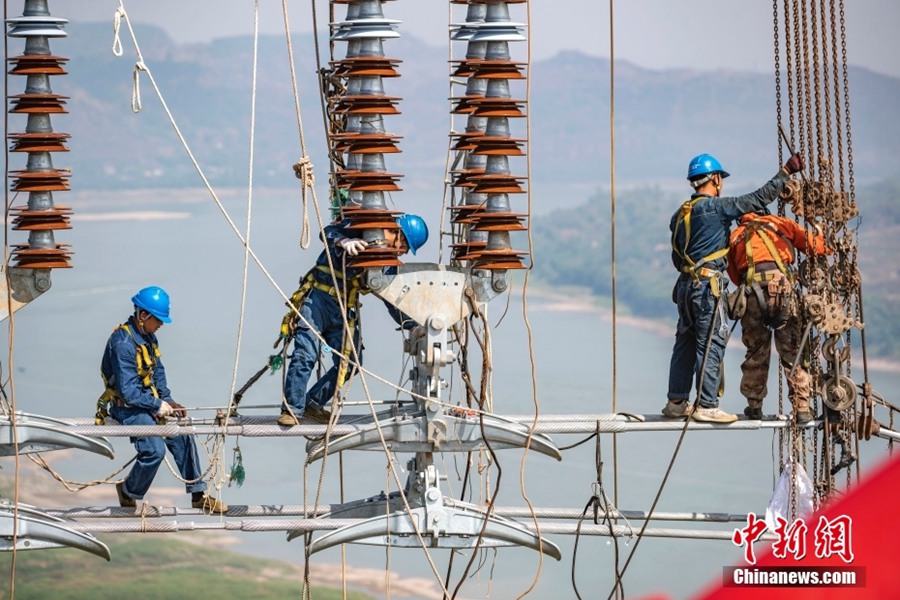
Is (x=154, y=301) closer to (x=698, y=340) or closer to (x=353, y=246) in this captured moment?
(x=353, y=246)

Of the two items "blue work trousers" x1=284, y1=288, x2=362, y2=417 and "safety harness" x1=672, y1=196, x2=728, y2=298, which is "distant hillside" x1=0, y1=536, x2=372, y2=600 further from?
"safety harness" x1=672, y1=196, x2=728, y2=298

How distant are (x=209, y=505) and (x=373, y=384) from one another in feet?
139

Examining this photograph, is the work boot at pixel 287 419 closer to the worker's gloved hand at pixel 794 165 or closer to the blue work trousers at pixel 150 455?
the blue work trousers at pixel 150 455

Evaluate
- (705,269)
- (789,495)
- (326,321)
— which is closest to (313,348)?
(326,321)

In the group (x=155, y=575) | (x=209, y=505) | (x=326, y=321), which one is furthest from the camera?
(x=155, y=575)

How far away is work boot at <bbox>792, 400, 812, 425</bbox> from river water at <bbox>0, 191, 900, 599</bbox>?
26.4m

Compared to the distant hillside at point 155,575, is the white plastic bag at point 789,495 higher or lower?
higher

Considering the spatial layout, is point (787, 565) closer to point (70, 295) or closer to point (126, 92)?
point (70, 295)

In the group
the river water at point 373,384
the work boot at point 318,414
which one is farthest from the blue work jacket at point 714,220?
the river water at point 373,384

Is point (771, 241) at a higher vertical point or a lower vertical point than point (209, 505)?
higher

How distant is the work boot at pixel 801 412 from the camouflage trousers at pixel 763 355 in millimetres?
19

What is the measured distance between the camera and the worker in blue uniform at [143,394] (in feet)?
52.9

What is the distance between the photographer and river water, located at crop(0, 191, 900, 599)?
55.4 metres

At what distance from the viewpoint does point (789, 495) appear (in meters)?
17.2
